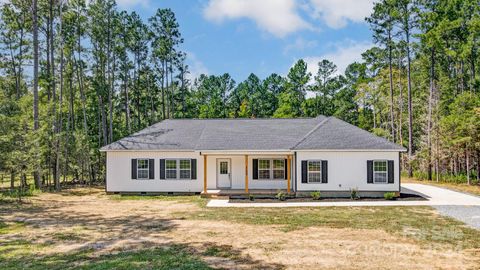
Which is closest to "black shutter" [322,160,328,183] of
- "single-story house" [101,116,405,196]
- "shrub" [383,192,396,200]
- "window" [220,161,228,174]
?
"single-story house" [101,116,405,196]

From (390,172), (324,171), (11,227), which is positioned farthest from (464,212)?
(11,227)

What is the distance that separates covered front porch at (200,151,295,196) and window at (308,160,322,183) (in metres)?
1.06

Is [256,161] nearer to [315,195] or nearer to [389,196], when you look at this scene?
[315,195]

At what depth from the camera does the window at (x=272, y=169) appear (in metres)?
19.9

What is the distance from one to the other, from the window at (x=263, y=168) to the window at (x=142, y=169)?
20.8 feet

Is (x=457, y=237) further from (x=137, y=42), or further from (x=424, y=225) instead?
(x=137, y=42)

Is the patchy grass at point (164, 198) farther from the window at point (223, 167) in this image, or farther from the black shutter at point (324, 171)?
the black shutter at point (324, 171)

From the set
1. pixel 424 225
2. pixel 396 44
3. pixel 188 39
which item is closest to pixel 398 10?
pixel 396 44

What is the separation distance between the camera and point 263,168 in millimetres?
20000

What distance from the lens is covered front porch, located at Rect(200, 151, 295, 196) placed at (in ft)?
64.1

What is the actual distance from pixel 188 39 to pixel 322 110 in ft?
72.1

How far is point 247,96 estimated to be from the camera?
2283 inches

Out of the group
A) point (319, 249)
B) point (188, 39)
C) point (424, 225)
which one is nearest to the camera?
point (319, 249)

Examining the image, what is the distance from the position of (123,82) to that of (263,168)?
22.0 metres
